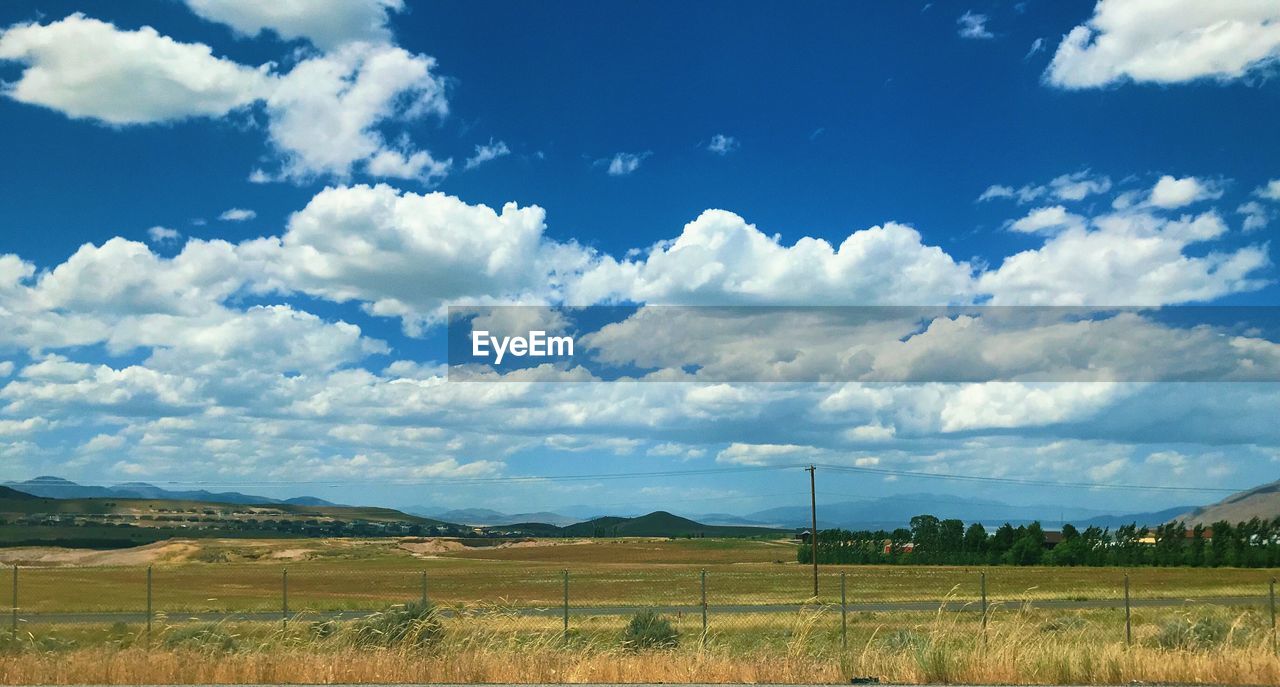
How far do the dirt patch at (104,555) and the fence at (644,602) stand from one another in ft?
65.2

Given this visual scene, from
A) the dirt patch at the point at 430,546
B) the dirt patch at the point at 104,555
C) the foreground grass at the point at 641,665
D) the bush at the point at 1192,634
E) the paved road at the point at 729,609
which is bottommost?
the dirt patch at the point at 430,546

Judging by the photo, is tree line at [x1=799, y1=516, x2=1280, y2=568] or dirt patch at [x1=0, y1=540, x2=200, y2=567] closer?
tree line at [x1=799, y1=516, x2=1280, y2=568]

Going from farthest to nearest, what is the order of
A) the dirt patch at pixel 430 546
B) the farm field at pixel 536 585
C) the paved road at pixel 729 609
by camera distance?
the dirt patch at pixel 430 546 < the farm field at pixel 536 585 < the paved road at pixel 729 609

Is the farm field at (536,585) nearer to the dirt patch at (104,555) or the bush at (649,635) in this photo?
the dirt patch at (104,555)

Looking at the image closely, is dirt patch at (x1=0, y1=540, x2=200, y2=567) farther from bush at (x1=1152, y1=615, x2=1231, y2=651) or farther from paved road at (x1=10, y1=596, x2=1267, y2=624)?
bush at (x1=1152, y1=615, x2=1231, y2=651)

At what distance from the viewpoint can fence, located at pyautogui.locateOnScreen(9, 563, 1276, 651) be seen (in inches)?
944

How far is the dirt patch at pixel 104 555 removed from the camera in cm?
11994

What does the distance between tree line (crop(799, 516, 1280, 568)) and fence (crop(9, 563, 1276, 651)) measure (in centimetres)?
1478

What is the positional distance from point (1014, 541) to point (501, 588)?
6808 centimetres

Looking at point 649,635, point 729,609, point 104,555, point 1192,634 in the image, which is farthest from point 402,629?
point 104,555

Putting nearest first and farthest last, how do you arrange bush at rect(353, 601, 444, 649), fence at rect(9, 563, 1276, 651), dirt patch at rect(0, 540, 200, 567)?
1. bush at rect(353, 601, 444, 649)
2. fence at rect(9, 563, 1276, 651)
3. dirt patch at rect(0, 540, 200, 567)

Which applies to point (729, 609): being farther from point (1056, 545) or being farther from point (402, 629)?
point (1056, 545)

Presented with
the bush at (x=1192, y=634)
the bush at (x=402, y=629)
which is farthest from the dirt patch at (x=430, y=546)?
the bush at (x=1192, y=634)

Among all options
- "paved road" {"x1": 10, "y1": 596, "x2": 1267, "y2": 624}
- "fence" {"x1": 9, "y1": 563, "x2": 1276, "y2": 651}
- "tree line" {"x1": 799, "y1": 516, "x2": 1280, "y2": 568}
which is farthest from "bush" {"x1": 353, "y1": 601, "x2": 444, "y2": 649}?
"tree line" {"x1": 799, "y1": 516, "x2": 1280, "y2": 568}
